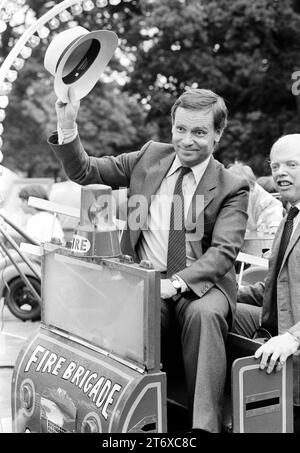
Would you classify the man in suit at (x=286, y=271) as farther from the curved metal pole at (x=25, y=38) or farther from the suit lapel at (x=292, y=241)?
the curved metal pole at (x=25, y=38)

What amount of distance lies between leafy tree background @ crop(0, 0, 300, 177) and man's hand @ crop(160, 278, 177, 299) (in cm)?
1295

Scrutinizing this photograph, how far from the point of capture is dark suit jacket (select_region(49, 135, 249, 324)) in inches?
102

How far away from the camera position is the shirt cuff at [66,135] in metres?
2.64

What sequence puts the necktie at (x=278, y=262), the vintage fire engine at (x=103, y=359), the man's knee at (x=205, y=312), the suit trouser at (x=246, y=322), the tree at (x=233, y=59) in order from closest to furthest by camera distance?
the vintage fire engine at (x=103, y=359) < the man's knee at (x=205, y=312) < the necktie at (x=278, y=262) < the suit trouser at (x=246, y=322) < the tree at (x=233, y=59)

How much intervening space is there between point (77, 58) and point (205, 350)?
1.22 m

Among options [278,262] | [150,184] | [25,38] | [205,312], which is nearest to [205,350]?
[205,312]

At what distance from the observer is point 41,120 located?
15.9 metres

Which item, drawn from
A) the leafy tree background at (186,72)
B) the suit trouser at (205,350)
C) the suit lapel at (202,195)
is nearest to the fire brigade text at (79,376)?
the suit trouser at (205,350)

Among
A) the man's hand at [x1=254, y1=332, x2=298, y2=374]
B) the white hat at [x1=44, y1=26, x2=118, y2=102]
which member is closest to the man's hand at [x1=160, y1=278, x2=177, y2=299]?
the man's hand at [x1=254, y1=332, x2=298, y2=374]

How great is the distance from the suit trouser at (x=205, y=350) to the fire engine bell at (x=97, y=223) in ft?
1.36

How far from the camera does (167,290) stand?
250cm

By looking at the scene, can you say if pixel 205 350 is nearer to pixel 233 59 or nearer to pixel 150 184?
pixel 150 184

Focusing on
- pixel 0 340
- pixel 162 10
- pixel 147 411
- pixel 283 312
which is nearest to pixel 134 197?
pixel 283 312

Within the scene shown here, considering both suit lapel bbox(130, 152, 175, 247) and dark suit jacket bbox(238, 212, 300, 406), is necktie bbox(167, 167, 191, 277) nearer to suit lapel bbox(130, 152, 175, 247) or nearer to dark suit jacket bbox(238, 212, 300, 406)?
suit lapel bbox(130, 152, 175, 247)
